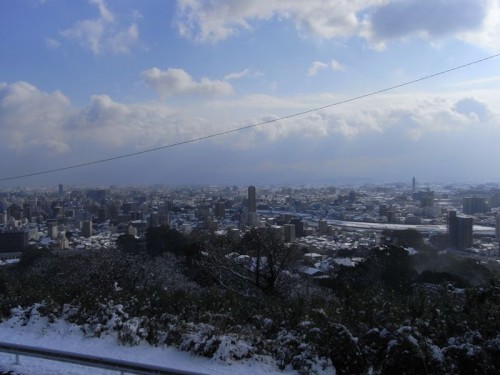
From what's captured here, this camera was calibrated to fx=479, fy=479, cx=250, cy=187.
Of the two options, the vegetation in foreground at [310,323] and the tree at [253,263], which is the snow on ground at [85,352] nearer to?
the vegetation in foreground at [310,323]

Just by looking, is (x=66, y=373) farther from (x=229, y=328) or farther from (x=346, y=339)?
(x=346, y=339)

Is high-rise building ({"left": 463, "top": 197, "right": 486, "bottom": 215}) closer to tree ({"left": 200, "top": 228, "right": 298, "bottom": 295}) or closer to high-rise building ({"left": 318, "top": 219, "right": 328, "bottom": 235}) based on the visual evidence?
high-rise building ({"left": 318, "top": 219, "right": 328, "bottom": 235})

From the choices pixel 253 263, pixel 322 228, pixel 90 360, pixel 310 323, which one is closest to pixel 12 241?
pixel 322 228

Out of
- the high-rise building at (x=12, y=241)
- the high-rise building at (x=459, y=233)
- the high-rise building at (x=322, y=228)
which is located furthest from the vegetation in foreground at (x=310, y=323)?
the high-rise building at (x=322, y=228)

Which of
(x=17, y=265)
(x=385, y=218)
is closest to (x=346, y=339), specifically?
(x=17, y=265)

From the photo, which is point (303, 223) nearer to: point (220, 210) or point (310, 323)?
point (220, 210)
